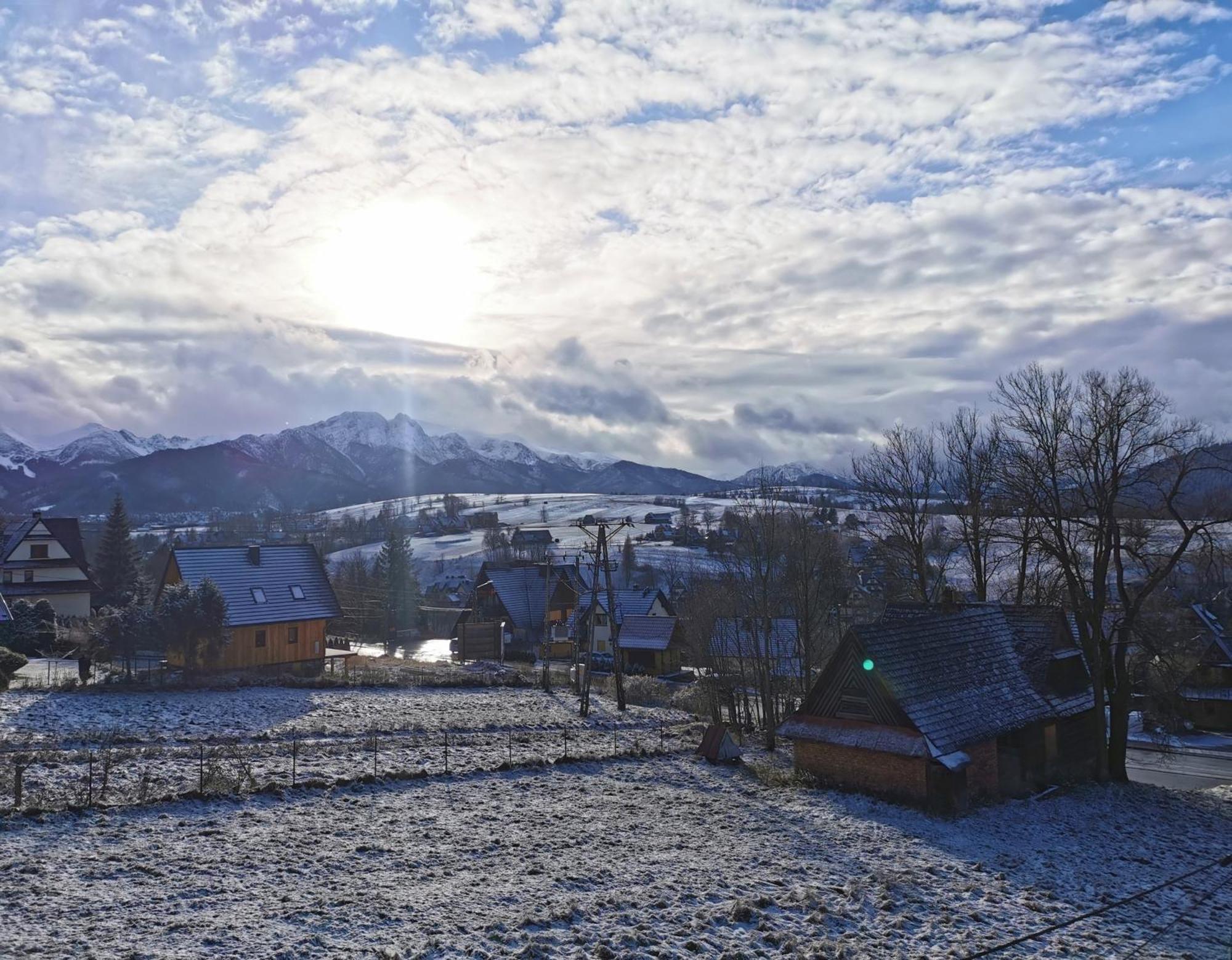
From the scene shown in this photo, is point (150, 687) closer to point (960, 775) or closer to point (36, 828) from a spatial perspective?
point (36, 828)

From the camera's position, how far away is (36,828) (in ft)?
55.4

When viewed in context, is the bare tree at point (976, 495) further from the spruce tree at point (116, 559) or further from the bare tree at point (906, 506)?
the spruce tree at point (116, 559)

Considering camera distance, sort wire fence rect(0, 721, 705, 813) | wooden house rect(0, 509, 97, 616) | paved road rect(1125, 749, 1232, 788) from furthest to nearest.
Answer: wooden house rect(0, 509, 97, 616) < paved road rect(1125, 749, 1232, 788) < wire fence rect(0, 721, 705, 813)

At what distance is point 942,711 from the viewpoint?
25312mm

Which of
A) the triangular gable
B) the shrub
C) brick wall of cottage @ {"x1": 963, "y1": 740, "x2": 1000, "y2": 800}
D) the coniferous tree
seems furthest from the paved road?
the coniferous tree

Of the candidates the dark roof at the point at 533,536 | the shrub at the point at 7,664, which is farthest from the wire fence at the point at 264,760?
the dark roof at the point at 533,536

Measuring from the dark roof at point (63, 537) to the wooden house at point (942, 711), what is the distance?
2343 inches

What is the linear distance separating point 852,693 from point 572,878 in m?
12.9

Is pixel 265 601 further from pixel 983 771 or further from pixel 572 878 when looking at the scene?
pixel 983 771

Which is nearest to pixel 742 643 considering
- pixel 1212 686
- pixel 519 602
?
pixel 1212 686

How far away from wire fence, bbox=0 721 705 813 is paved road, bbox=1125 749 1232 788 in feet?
77.6

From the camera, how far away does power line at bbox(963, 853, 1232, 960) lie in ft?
45.2

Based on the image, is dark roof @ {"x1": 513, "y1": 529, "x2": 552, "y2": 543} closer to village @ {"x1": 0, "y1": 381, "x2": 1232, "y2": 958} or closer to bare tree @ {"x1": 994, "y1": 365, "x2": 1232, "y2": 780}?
village @ {"x1": 0, "y1": 381, "x2": 1232, "y2": 958}

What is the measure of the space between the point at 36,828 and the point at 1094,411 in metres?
32.3
